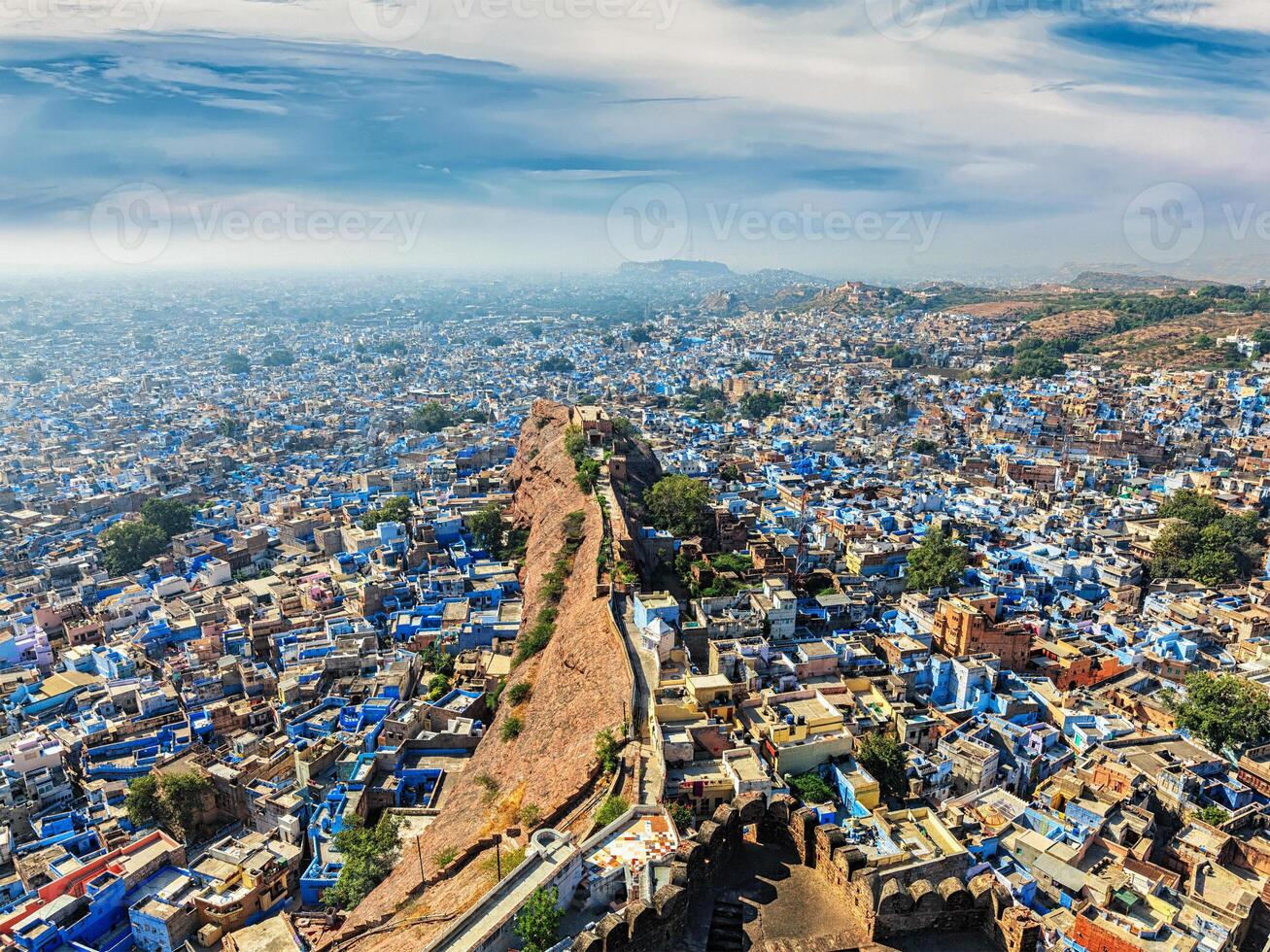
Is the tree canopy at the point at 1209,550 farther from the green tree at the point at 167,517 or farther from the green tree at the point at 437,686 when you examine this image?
the green tree at the point at 167,517

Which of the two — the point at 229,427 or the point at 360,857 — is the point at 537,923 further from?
the point at 229,427

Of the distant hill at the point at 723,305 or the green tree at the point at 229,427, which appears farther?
the distant hill at the point at 723,305

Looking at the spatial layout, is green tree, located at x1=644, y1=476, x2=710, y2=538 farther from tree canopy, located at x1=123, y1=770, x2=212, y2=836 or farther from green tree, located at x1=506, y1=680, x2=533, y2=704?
tree canopy, located at x1=123, y1=770, x2=212, y2=836

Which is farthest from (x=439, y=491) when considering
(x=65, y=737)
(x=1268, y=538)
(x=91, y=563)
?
(x=1268, y=538)

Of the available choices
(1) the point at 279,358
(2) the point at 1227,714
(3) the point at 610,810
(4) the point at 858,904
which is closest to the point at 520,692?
(3) the point at 610,810

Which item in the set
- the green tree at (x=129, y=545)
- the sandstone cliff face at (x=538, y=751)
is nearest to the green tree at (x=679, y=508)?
the sandstone cliff face at (x=538, y=751)

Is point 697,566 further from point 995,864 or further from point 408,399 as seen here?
point 408,399
